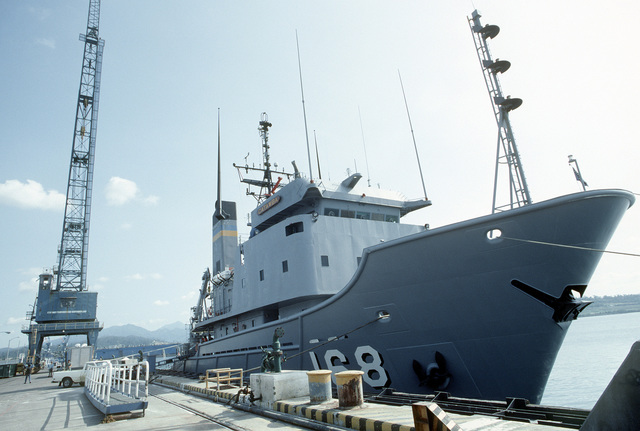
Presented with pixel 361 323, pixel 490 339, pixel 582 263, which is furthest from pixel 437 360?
pixel 582 263

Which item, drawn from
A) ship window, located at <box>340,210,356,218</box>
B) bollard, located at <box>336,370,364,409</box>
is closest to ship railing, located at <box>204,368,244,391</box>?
bollard, located at <box>336,370,364,409</box>

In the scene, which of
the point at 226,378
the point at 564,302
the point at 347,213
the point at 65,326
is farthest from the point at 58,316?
the point at 564,302

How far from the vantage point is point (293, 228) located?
39.9 feet

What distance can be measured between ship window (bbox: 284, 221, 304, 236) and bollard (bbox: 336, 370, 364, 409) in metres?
6.63

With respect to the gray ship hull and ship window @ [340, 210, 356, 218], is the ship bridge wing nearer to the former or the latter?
ship window @ [340, 210, 356, 218]

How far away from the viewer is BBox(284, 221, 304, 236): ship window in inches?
471

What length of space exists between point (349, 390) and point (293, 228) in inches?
279

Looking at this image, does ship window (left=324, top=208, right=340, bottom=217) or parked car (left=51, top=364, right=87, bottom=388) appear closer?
ship window (left=324, top=208, right=340, bottom=217)

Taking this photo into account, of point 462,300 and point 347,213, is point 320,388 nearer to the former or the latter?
point 462,300

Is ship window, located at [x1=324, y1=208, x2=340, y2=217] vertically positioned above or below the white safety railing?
above

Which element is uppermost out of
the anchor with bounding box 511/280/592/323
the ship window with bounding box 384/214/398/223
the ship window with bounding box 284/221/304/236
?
the ship window with bounding box 384/214/398/223

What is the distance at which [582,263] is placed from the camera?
6121mm

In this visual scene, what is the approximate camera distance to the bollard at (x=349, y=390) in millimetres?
5598

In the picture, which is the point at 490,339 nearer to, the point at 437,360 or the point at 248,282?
the point at 437,360
